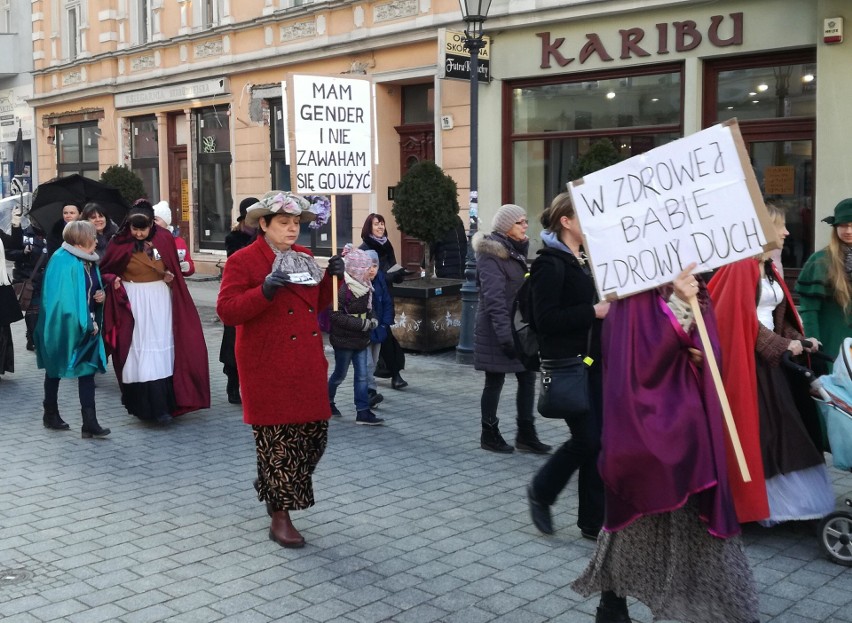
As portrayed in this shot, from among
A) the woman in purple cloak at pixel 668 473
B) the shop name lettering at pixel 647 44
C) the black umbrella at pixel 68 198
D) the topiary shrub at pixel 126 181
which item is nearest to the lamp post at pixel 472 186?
the shop name lettering at pixel 647 44

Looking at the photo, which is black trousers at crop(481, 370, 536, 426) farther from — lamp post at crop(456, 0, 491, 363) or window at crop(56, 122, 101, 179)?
window at crop(56, 122, 101, 179)

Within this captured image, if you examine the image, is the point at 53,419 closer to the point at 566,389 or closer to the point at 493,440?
the point at 493,440

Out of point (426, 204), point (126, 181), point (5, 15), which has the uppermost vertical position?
point (5, 15)

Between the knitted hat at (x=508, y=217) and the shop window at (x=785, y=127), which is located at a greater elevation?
the shop window at (x=785, y=127)

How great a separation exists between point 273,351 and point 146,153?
67.6 ft

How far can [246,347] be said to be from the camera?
5.73m

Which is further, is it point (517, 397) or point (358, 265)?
point (358, 265)

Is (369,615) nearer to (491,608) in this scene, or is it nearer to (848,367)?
(491,608)

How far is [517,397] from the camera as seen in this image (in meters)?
7.68

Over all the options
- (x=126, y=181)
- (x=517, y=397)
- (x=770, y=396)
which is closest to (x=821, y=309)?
(x=770, y=396)

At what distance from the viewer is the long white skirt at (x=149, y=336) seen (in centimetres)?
884

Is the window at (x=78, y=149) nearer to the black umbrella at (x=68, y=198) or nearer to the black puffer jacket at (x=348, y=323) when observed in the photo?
the black umbrella at (x=68, y=198)

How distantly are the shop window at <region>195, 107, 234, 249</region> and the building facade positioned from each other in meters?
0.05

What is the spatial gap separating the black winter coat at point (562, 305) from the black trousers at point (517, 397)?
2115mm
